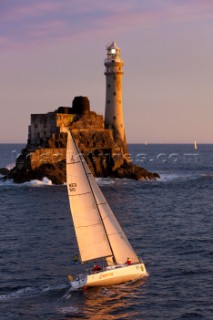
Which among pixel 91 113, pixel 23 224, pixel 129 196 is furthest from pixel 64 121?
pixel 23 224

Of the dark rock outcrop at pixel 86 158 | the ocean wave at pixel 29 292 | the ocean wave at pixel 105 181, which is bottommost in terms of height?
the ocean wave at pixel 29 292

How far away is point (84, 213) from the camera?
1308 inches

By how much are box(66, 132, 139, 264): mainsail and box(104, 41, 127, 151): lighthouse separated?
77784 mm

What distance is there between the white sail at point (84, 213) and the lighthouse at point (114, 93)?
78221mm

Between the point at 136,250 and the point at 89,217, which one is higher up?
the point at 89,217

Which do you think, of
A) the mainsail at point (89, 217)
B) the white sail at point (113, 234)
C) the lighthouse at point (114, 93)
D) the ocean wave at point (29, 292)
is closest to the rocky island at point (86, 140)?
the lighthouse at point (114, 93)

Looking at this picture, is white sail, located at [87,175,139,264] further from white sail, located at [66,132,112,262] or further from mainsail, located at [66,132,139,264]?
white sail, located at [66,132,112,262]

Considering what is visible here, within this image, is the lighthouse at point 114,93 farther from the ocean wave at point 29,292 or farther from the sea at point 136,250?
the ocean wave at point 29,292

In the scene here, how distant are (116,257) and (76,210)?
3946 millimetres

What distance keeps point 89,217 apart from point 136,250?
1079 centimetres

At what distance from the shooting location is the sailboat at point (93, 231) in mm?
32594

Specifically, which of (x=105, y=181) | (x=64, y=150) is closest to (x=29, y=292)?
(x=105, y=181)

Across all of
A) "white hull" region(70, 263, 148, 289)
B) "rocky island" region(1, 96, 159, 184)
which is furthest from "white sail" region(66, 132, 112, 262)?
"rocky island" region(1, 96, 159, 184)

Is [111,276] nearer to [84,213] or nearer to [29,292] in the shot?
[84,213]
